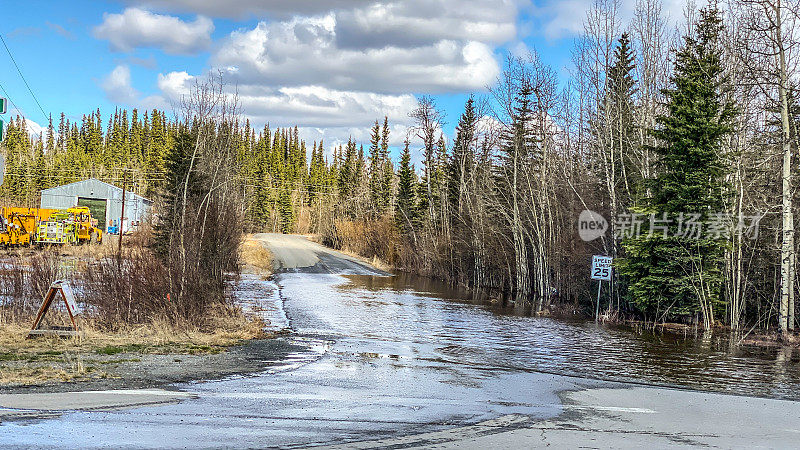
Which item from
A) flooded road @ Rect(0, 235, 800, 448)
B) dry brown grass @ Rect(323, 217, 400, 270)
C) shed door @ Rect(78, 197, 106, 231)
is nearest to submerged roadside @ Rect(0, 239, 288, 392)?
flooded road @ Rect(0, 235, 800, 448)

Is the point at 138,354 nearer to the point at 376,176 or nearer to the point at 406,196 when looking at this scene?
the point at 406,196

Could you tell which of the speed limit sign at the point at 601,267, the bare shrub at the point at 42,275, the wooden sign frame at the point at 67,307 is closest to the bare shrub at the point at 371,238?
the speed limit sign at the point at 601,267

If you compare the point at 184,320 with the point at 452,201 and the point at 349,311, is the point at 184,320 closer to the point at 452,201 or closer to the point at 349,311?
the point at 349,311

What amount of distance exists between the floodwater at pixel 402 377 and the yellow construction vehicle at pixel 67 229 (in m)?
32.6

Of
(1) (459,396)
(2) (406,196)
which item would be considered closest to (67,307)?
(1) (459,396)

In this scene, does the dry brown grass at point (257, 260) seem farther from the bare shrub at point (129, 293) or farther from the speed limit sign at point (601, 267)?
the bare shrub at point (129, 293)

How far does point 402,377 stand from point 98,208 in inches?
3099

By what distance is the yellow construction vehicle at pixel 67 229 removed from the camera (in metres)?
54.5

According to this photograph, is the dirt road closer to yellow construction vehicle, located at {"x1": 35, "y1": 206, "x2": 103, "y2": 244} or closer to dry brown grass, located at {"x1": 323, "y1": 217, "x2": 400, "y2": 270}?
dry brown grass, located at {"x1": 323, "y1": 217, "x2": 400, "y2": 270}

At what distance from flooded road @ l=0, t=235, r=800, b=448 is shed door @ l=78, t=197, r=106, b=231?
219 feet

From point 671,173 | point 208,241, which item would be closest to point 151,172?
point 208,241

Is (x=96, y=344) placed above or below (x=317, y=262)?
below

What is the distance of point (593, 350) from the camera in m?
19.3

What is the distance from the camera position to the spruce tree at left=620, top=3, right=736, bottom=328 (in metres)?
25.3
